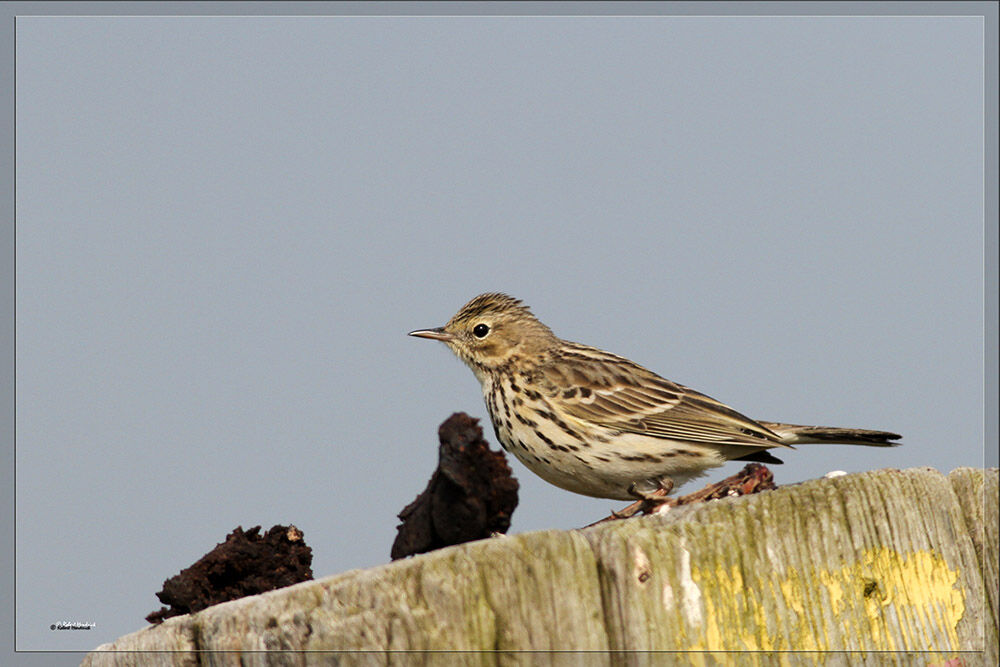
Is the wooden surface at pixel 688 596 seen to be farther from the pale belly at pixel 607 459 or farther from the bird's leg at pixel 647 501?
the pale belly at pixel 607 459

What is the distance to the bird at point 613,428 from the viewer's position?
25.6 ft

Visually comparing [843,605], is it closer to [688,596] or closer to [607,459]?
[688,596]

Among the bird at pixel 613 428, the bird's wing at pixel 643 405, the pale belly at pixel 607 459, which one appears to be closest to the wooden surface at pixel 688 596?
the bird at pixel 613 428

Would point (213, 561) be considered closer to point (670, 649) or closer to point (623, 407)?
point (670, 649)

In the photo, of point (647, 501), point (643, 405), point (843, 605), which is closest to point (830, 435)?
point (643, 405)

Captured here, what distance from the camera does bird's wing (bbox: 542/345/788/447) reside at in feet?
26.2

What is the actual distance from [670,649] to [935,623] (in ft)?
3.74

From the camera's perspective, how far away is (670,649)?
385 centimetres

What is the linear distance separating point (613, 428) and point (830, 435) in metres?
1.64

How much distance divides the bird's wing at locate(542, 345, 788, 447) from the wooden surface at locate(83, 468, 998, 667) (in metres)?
3.27

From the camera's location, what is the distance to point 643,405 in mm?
8336

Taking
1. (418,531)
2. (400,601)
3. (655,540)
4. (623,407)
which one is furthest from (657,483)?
(400,601)

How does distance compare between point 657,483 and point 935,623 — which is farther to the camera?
point 657,483

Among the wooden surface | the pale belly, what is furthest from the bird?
the wooden surface
